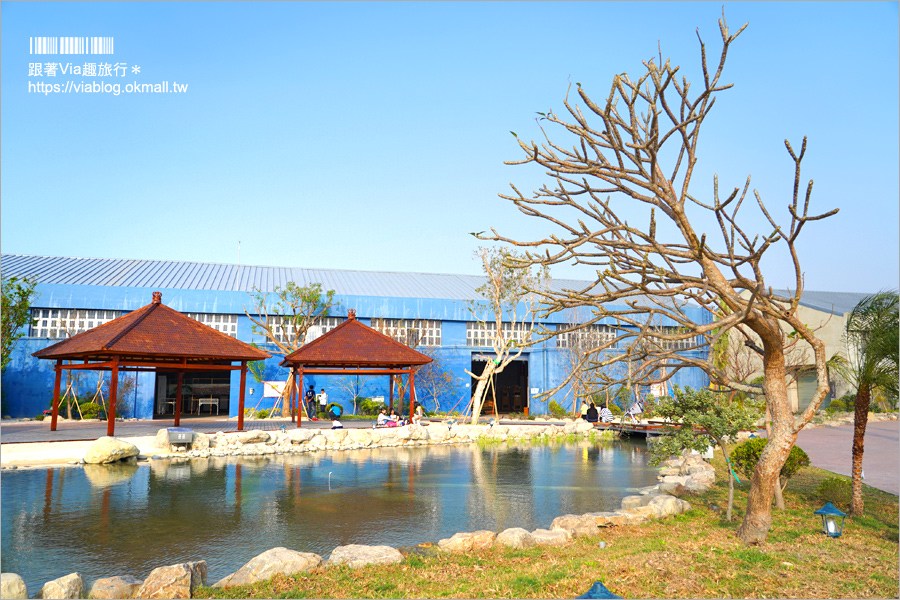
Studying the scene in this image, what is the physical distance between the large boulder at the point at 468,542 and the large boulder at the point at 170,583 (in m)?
2.71

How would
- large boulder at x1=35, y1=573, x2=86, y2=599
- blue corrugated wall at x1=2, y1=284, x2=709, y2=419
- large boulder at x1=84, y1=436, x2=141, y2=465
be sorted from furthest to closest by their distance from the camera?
blue corrugated wall at x1=2, y1=284, x2=709, y2=419
large boulder at x1=84, y1=436, x2=141, y2=465
large boulder at x1=35, y1=573, x2=86, y2=599

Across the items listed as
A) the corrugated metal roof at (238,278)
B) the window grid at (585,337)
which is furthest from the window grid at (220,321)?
the window grid at (585,337)

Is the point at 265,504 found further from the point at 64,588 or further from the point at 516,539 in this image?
the point at 516,539

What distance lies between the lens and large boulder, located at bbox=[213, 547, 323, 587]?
230 inches

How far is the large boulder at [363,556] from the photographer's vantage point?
20.7 feet

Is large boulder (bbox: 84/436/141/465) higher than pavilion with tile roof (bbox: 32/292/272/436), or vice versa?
pavilion with tile roof (bbox: 32/292/272/436)

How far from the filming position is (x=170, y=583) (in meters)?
5.46

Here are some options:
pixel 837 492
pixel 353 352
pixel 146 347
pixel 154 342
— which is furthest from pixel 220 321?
pixel 837 492

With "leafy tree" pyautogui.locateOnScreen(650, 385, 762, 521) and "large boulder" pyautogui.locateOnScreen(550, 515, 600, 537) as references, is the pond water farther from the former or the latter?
"leafy tree" pyautogui.locateOnScreen(650, 385, 762, 521)

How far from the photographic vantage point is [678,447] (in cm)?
896

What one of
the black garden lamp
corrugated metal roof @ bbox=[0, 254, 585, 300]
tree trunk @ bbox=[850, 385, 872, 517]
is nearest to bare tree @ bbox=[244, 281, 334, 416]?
corrugated metal roof @ bbox=[0, 254, 585, 300]

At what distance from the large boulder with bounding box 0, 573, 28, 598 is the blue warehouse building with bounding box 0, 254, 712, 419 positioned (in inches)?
788

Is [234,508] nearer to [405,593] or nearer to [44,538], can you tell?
[44,538]

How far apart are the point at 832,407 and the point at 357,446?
21491 millimetres
